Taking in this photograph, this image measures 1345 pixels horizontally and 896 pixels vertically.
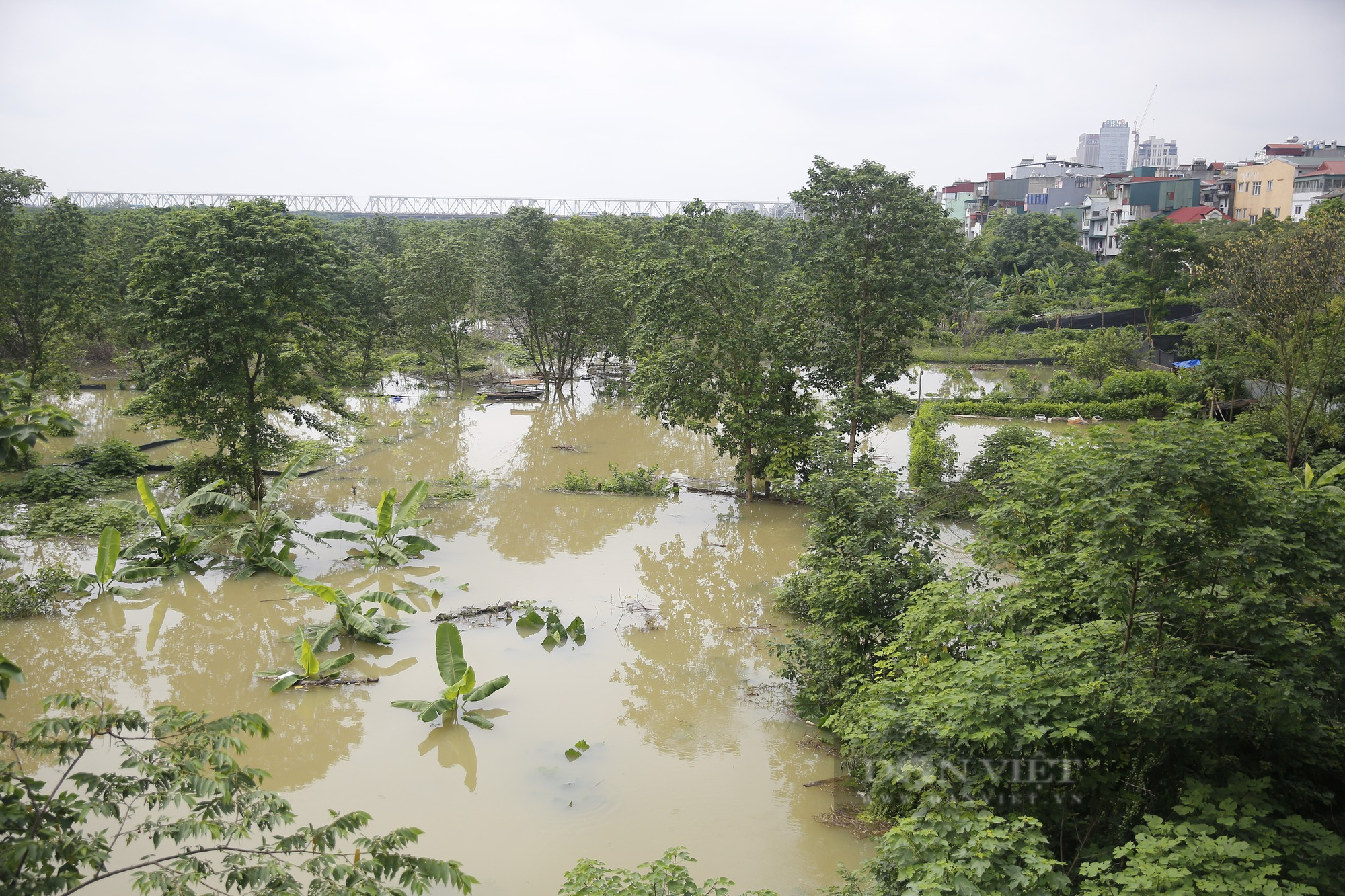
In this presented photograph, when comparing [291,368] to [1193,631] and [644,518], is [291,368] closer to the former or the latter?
[644,518]

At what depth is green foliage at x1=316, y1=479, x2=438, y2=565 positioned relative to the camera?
14.0 m

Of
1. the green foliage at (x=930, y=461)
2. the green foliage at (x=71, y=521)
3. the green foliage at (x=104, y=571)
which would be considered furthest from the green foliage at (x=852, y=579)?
the green foliage at (x=71, y=521)

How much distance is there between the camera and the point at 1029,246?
50.5m

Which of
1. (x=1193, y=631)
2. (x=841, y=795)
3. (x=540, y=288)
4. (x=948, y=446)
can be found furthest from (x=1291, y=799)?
(x=540, y=288)

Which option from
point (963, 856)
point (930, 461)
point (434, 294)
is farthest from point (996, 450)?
point (434, 294)

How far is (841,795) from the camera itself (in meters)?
8.18

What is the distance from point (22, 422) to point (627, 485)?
50.1 ft

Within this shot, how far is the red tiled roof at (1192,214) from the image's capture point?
1940 inches

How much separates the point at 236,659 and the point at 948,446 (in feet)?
49.5

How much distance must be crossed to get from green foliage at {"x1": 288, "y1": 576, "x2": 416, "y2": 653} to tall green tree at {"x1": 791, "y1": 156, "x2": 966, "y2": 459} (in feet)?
32.7

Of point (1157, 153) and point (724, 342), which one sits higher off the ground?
point (1157, 153)

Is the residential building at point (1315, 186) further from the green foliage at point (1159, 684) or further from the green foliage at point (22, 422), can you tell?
the green foliage at point (22, 422)

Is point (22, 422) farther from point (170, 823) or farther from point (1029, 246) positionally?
point (1029, 246)

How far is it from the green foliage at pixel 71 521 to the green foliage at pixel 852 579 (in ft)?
39.8
